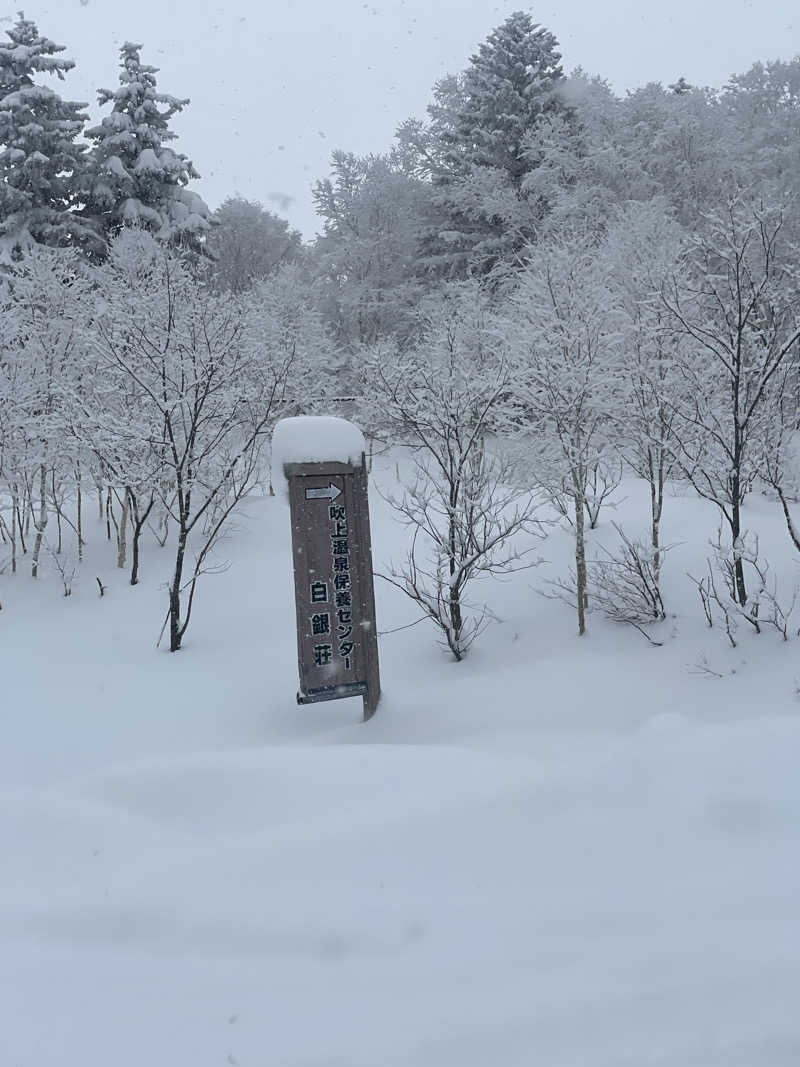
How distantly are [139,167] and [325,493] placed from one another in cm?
2148

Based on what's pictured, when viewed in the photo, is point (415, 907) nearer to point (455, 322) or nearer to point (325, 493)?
point (325, 493)

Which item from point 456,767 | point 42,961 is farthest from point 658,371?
point 42,961

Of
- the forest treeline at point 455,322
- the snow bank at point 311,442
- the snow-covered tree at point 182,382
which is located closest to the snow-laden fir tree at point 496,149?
the forest treeline at point 455,322

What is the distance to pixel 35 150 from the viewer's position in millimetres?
22391

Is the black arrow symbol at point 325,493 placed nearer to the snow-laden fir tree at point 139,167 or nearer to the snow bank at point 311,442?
the snow bank at point 311,442

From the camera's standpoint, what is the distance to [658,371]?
11.5 m

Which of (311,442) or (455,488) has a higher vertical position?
(311,442)

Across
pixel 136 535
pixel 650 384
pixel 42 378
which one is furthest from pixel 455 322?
pixel 42 378

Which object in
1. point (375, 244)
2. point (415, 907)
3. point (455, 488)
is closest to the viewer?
point (415, 907)

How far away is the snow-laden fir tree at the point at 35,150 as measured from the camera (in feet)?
71.9

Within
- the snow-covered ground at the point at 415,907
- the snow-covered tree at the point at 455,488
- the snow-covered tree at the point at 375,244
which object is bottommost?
the snow-covered ground at the point at 415,907

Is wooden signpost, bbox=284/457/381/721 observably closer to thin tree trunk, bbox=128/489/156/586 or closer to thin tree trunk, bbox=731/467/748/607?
thin tree trunk, bbox=731/467/748/607

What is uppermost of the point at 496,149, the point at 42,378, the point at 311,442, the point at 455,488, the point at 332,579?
the point at 496,149

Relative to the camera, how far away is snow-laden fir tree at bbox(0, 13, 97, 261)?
Answer: 21.9 meters
